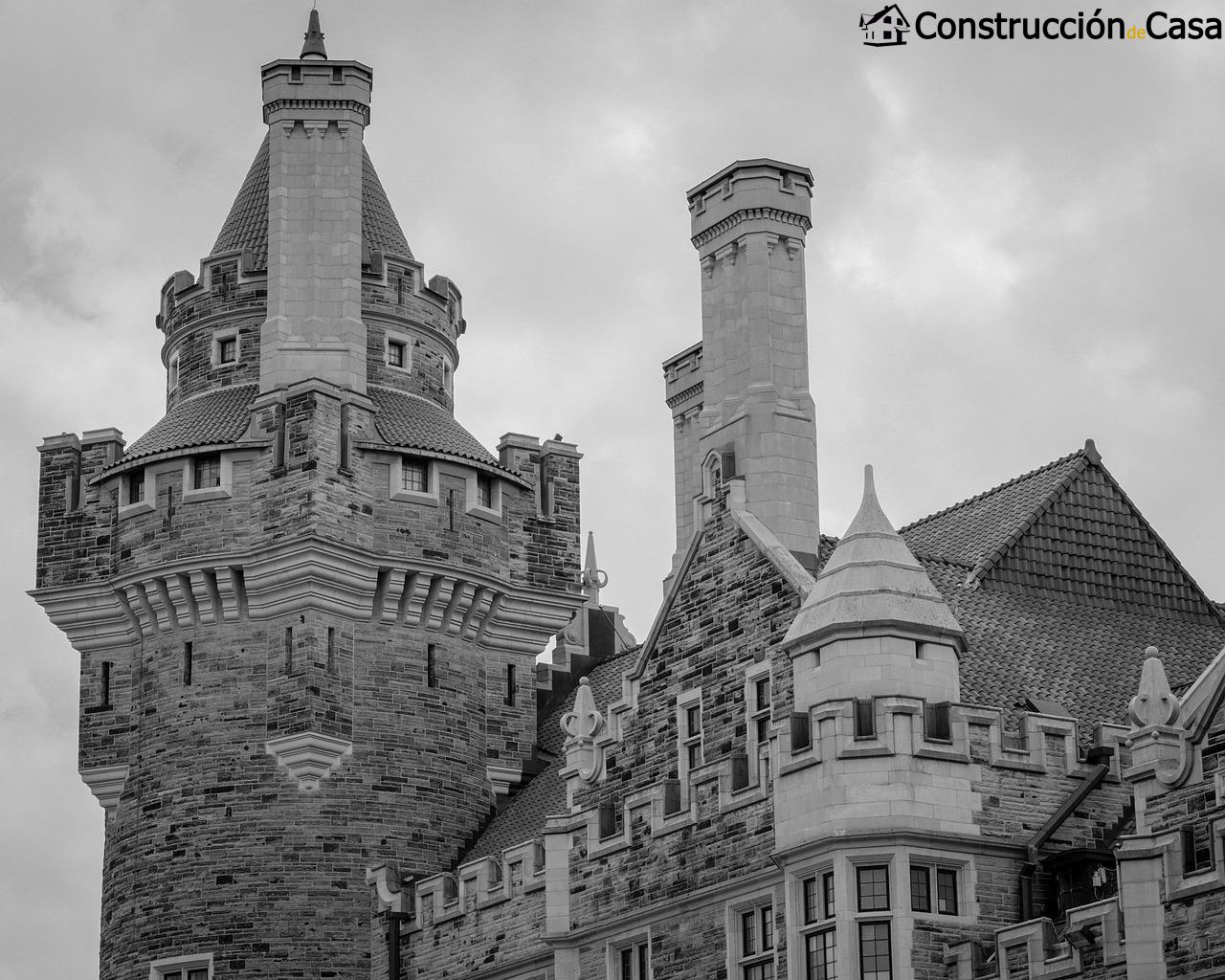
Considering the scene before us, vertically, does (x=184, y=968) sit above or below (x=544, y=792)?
below

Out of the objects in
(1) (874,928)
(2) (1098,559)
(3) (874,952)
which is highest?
(2) (1098,559)

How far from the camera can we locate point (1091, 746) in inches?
1228

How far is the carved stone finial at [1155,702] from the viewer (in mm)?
27406

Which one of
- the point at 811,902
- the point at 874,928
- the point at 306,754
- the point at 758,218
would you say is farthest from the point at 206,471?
the point at 874,928

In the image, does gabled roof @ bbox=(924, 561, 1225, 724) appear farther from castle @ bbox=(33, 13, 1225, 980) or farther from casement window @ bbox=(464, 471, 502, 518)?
casement window @ bbox=(464, 471, 502, 518)

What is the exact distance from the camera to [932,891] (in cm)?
2972

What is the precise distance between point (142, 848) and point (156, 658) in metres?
3.31

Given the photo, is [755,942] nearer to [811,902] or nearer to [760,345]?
[811,902]

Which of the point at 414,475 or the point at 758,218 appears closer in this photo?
the point at 758,218

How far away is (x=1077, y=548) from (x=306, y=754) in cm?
1305

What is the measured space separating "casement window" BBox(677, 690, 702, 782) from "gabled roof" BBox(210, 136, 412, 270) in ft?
47.6

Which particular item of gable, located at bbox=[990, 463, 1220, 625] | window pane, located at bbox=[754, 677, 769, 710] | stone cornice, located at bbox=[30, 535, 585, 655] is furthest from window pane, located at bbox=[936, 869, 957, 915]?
stone cornice, located at bbox=[30, 535, 585, 655]

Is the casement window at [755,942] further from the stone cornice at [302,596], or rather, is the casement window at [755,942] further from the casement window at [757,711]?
the stone cornice at [302,596]

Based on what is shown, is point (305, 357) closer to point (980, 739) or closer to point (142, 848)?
point (142, 848)
